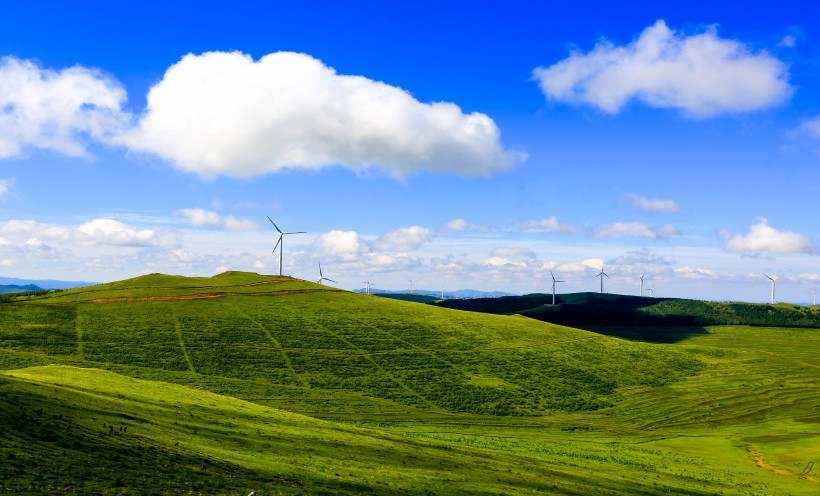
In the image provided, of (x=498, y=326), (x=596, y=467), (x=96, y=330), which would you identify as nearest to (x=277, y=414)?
(x=596, y=467)

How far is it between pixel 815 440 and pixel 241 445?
8692 centimetres

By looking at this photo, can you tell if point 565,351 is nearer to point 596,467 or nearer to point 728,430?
point 728,430

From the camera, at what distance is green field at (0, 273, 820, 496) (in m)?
37.8

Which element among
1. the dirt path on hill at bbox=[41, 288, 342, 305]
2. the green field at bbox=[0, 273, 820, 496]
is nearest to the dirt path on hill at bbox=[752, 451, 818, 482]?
the green field at bbox=[0, 273, 820, 496]

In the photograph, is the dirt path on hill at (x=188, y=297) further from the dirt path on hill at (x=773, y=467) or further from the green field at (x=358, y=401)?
the dirt path on hill at (x=773, y=467)

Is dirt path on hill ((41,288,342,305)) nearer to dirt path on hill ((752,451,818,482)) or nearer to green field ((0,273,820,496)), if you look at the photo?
green field ((0,273,820,496))

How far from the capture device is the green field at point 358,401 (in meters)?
37.8

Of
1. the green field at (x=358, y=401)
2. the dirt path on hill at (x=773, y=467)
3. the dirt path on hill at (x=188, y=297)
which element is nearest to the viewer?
the green field at (x=358, y=401)

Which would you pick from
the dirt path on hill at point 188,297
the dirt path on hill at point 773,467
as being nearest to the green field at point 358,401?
the dirt path on hill at point 773,467

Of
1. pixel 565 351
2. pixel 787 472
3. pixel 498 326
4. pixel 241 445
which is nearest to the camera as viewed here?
pixel 241 445

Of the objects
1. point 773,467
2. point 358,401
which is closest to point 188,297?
point 358,401

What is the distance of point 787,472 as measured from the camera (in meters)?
69.7

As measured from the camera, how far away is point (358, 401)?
301ft

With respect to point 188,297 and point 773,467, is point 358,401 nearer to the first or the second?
point 773,467
